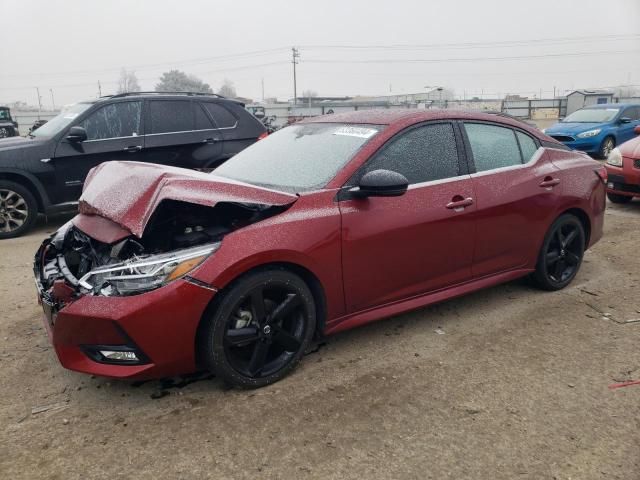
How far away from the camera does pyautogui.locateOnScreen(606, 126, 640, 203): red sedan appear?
754cm

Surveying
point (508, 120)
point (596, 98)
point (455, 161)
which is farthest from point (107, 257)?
point (596, 98)

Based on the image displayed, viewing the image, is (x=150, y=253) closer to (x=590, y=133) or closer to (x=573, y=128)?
(x=590, y=133)

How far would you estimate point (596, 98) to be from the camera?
3628 cm

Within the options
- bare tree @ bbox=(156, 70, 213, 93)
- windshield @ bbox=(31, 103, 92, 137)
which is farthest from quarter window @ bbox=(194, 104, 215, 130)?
bare tree @ bbox=(156, 70, 213, 93)

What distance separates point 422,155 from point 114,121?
5.12 metres

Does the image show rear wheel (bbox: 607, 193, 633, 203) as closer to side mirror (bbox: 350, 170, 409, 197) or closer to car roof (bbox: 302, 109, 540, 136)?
car roof (bbox: 302, 109, 540, 136)

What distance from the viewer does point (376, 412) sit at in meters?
2.76

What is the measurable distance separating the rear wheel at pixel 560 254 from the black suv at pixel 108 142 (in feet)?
16.0

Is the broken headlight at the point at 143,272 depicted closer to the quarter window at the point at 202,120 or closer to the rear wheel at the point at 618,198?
the quarter window at the point at 202,120

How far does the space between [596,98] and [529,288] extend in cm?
3736

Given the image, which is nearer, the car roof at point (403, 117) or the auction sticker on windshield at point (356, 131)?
the auction sticker on windshield at point (356, 131)

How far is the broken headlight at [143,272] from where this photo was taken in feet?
8.72

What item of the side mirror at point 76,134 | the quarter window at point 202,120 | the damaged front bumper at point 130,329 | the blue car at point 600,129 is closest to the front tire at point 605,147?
the blue car at point 600,129

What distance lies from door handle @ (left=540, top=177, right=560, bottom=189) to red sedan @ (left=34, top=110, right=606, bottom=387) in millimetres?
15
